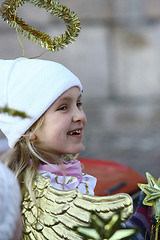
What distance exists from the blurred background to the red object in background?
9.55 ft

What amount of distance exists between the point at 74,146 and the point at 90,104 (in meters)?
4.36

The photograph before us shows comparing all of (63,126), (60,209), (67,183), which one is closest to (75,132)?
(63,126)

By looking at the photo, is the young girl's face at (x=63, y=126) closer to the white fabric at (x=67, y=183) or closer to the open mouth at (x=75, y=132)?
the open mouth at (x=75, y=132)

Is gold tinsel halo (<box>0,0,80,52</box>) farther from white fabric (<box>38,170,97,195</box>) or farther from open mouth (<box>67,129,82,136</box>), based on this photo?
white fabric (<box>38,170,97,195</box>)

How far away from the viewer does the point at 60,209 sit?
1248mm

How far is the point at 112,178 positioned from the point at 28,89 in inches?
41.8

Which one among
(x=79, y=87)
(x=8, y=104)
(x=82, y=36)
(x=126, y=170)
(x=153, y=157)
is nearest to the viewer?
(x=8, y=104)

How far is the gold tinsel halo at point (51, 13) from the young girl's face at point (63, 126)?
212mm

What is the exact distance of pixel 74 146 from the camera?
1.53 metres

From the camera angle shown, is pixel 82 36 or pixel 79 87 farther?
pixel 82 36

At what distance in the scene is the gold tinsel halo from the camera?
5.01 ft

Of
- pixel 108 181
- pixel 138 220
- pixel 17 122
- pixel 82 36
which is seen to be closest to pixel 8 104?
pixel 17 122

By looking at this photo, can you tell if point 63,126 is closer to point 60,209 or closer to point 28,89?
point 28,89

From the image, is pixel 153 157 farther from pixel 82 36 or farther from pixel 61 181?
pixel 61 181
